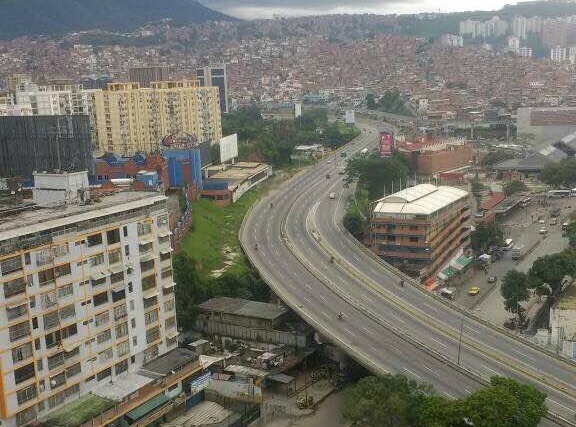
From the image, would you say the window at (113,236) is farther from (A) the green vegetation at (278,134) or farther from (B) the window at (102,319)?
(A) the green vegetation at (278,134)

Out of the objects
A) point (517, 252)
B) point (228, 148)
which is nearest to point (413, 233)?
point (517, 252)

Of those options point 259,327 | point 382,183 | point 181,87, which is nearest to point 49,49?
point 181,87

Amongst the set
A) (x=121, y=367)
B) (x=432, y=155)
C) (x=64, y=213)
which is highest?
(x=64, y=213)

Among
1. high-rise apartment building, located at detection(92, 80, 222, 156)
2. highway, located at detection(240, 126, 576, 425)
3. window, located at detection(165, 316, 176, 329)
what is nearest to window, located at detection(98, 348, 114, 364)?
window, located at detection(165, 316, 176, 329)

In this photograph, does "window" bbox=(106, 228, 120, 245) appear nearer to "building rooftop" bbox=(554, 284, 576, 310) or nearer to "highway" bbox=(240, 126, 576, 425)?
"highway" bbox=(240, 126, 576, 425)

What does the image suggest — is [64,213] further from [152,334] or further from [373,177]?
[373,177]

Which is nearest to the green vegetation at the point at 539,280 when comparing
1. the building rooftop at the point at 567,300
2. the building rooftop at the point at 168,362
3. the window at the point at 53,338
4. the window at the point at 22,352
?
the building rooftop at the point at 567,300
